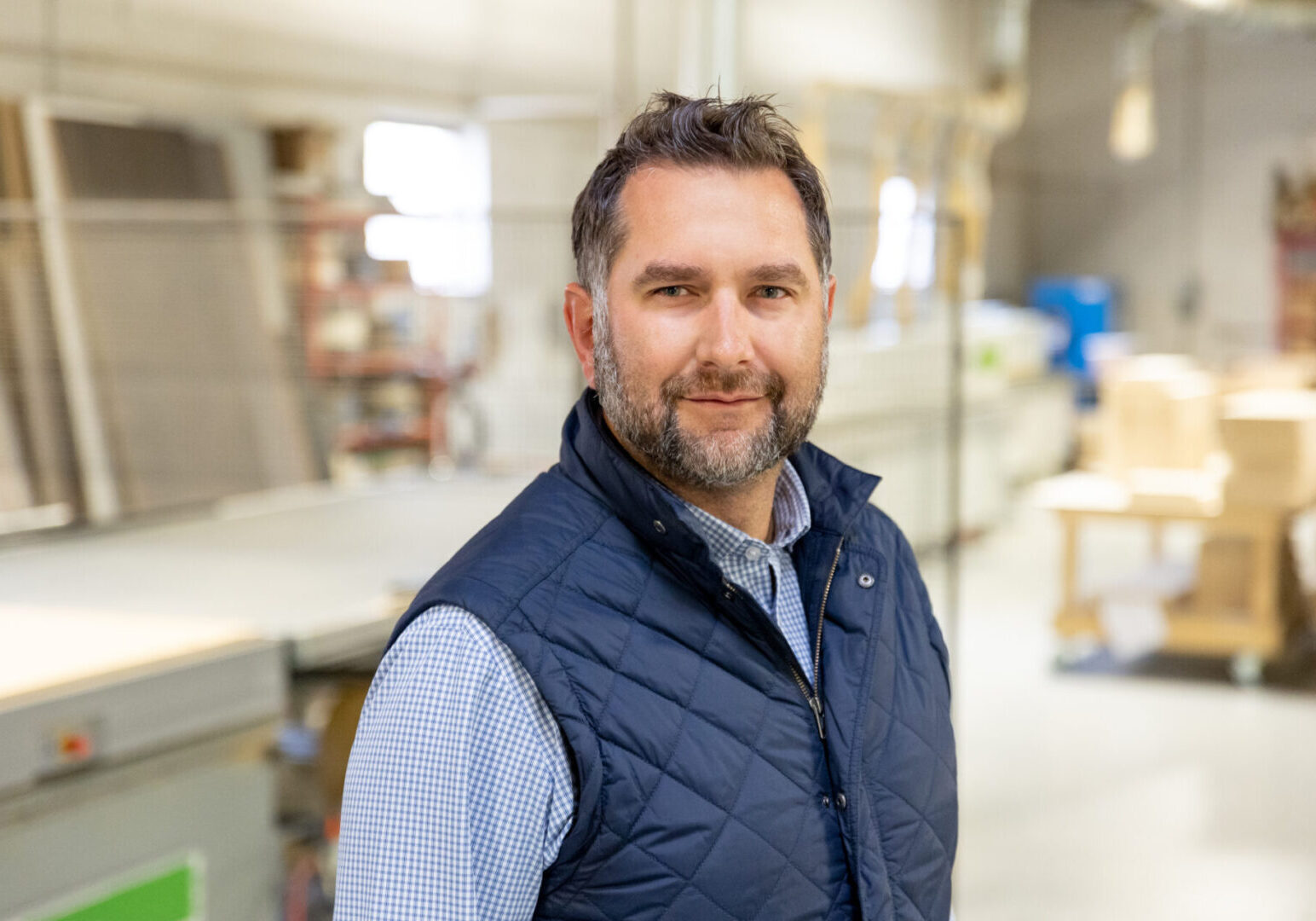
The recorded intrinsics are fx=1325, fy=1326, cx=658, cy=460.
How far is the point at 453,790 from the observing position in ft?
3.22

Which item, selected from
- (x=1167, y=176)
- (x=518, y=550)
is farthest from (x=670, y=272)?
(x=1167, y=176)

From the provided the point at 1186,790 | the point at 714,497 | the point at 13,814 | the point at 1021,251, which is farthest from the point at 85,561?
the point at 1021,251

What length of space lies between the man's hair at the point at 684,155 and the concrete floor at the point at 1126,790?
9.95 ft

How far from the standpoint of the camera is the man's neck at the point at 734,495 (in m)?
1.18

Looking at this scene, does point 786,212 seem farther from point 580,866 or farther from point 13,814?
point 13,814

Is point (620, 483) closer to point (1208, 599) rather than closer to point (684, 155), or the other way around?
point (684, 155)

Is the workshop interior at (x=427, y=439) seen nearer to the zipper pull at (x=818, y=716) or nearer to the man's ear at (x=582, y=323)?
the man's ear at (x=582, y=323)

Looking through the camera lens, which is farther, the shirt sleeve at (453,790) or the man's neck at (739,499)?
the man's neck at (739,499)

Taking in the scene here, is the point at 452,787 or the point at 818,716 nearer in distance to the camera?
the point at 452,787

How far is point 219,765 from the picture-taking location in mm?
2369

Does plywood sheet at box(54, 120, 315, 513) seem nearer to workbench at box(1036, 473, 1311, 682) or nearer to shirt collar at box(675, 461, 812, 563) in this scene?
shirt collar at box(675, 461, 812, 563)

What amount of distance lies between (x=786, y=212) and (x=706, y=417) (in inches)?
7.6

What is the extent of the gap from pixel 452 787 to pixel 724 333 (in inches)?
16.4

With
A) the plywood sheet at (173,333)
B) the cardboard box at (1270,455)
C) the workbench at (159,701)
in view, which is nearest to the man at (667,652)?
the workbench at (159,701)
